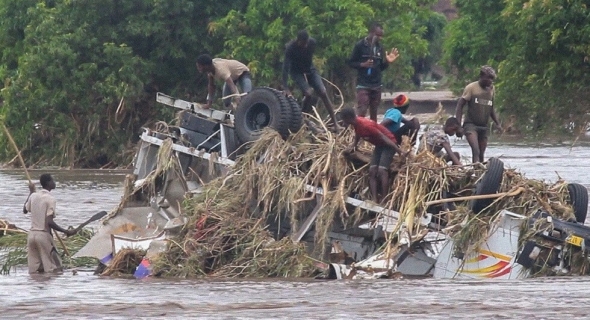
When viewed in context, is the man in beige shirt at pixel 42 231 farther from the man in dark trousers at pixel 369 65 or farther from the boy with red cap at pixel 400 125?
the man in dark trousers at pixel 369 65

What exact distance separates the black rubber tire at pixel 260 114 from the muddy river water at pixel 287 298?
1.98m

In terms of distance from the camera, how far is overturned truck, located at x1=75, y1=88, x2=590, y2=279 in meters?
13.9

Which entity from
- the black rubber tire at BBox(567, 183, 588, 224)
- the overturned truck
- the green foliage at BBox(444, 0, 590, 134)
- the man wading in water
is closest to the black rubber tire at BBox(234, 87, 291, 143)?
the overturned truck

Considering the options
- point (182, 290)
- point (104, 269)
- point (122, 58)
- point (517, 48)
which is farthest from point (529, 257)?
point (122, 58)

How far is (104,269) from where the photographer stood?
1562 centimetres

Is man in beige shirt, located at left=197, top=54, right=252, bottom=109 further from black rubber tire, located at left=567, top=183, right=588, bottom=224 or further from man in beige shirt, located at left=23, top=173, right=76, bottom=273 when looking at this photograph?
black rubber tire, located at left=567, top=183, right=588, bottom=224

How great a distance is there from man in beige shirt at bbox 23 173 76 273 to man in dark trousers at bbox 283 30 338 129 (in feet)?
10.2

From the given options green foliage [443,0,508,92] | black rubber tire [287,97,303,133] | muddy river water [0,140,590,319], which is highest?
green foliage [443,0,508,92]

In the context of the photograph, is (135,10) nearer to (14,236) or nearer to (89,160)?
(89,160)

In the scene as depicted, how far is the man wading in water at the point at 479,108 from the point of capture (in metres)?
15.9

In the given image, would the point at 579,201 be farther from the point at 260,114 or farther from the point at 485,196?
the point at 260,114

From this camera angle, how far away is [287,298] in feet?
42.2

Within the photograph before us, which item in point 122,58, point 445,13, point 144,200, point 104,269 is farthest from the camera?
point 445,13

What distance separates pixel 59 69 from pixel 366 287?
21.7m
